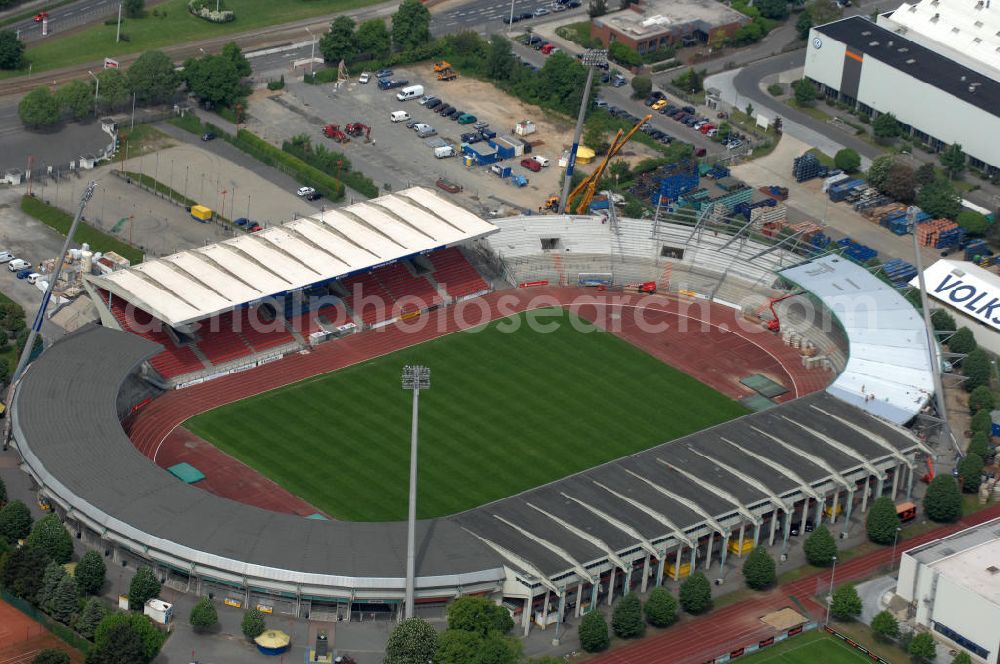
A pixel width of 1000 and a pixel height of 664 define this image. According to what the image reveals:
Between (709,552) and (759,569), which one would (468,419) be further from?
(759,569)

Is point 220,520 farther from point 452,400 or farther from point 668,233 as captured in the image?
point 668,233

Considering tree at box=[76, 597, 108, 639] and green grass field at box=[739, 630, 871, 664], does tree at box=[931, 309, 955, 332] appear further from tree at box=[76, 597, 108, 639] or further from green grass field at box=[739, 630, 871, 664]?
tree at box=[76, 597, 108, 639]

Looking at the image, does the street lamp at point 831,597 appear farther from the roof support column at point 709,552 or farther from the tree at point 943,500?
the tree at point 943,500

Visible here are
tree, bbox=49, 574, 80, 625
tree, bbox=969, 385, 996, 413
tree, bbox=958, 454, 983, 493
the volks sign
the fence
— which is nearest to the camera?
the fence

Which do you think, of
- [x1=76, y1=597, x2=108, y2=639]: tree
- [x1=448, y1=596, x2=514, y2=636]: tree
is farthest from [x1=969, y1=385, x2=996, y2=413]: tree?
[x1=76, y1=597, x2=108, y2=639]: tree

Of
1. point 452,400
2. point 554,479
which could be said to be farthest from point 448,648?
point 452,400

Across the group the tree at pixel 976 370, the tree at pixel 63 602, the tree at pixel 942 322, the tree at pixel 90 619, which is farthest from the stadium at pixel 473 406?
the tree at pixel 90 619
